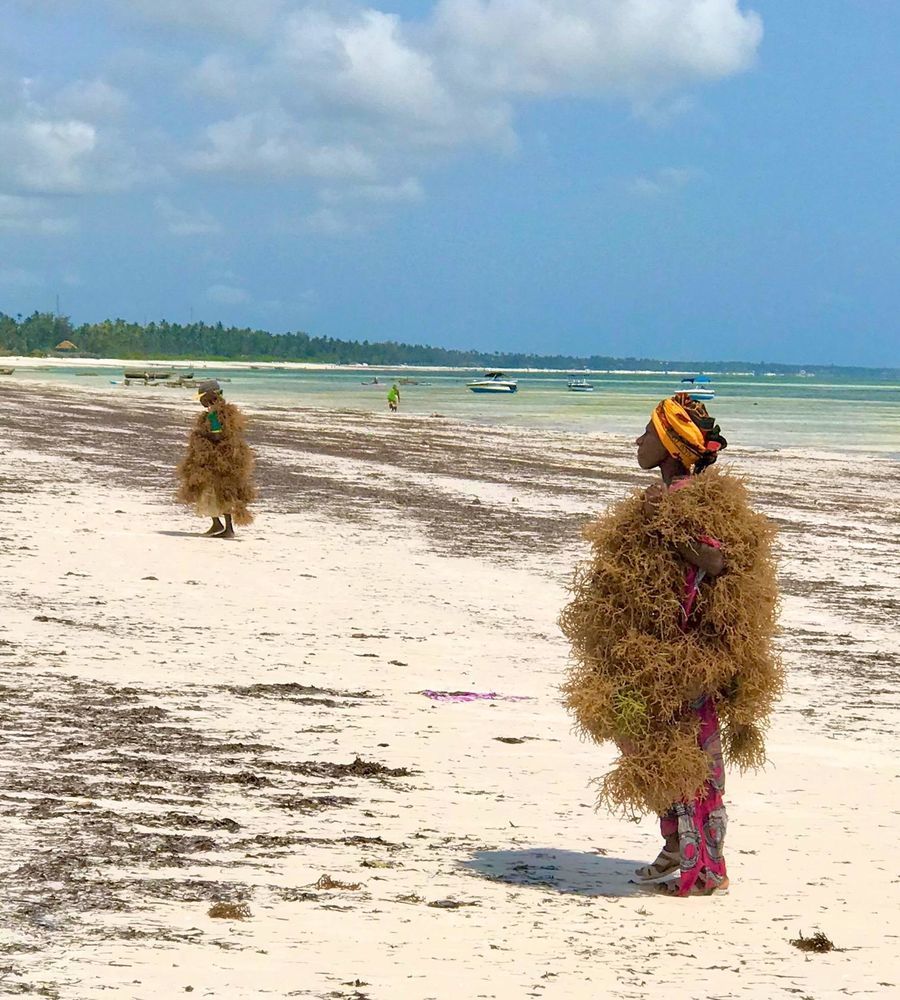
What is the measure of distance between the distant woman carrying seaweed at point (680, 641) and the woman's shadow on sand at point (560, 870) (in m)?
0.16

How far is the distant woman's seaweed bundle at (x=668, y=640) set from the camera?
17.9 feet

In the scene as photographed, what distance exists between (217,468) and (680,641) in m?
10.9

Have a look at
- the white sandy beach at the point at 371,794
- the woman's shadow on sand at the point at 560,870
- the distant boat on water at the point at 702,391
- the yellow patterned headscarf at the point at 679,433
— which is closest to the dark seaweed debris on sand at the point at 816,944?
the white sandy beach at the point at 371,794

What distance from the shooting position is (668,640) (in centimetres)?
549

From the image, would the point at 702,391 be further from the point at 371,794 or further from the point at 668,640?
the point at 668,640

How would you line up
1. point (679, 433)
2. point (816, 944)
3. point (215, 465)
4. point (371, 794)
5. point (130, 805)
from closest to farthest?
point (816, 944) → point (679, 433) → point (130, 805) → point (371, 794) → point (215, 465)

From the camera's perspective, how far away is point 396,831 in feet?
20.0

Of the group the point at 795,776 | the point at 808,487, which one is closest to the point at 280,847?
the point at 795,776

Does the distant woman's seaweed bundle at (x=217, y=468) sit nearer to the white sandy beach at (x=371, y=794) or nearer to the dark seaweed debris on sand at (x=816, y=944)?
the white sandy beach at (x=371, y=794)

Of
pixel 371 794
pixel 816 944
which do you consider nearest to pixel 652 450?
pixel 816 944

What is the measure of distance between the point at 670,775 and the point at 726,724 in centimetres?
43

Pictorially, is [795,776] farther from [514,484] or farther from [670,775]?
[514,484]

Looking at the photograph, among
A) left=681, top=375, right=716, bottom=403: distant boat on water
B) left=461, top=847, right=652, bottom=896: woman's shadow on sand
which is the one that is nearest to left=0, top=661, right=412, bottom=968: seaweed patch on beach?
left=461, top=847, right=652, bottom=896: woman's shadow on sand

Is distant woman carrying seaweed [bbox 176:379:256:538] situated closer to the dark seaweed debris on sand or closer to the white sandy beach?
the white sandy beach
